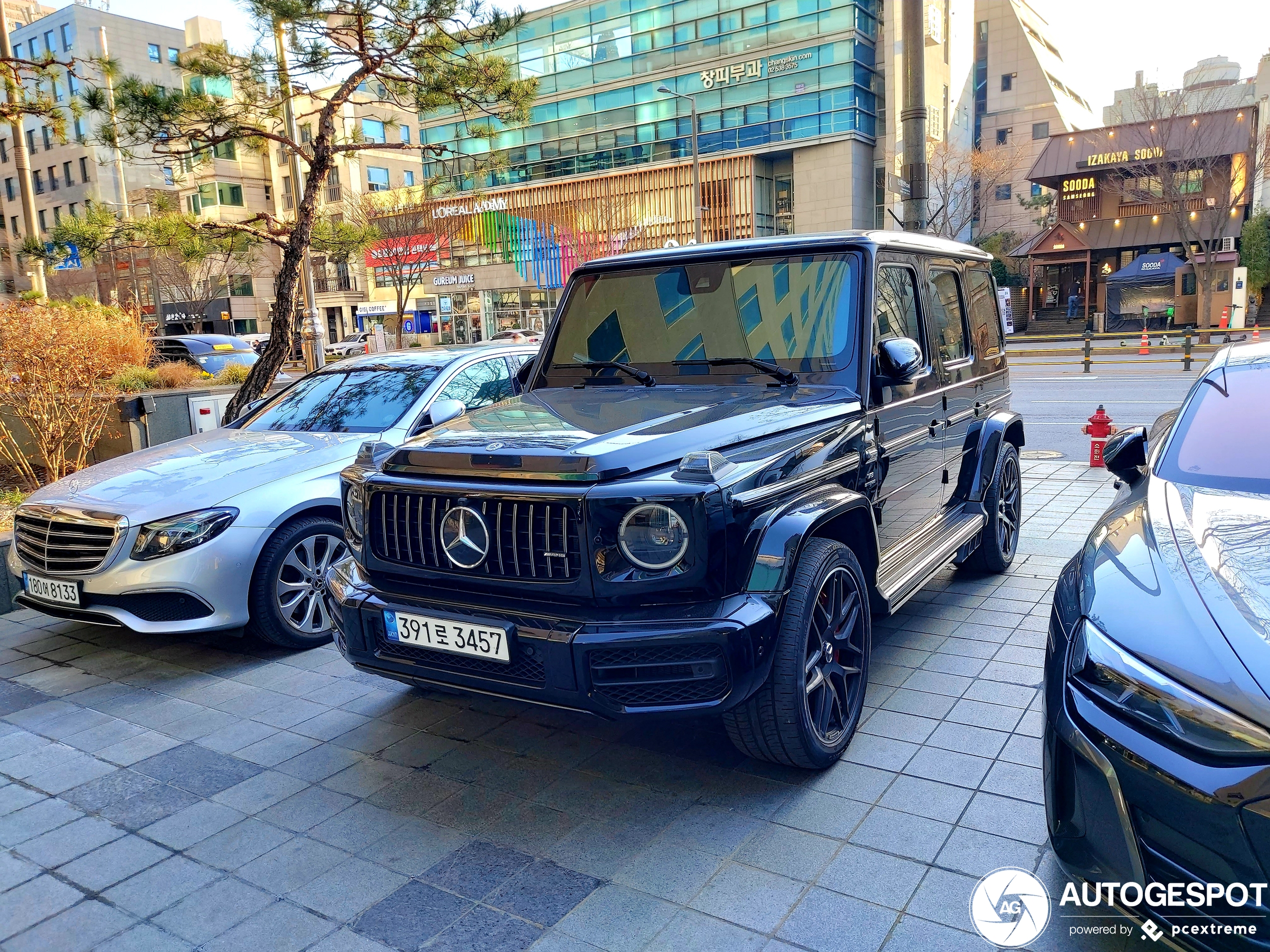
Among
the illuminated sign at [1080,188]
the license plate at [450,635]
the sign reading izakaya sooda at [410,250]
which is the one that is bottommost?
the license plate at [450,635]

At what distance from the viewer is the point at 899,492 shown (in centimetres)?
418

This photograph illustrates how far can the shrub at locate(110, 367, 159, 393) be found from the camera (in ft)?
33.5

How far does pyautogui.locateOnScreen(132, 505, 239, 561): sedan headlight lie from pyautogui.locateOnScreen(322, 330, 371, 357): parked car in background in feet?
95.8

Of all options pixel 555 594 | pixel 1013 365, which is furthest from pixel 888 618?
pixel 1013 365

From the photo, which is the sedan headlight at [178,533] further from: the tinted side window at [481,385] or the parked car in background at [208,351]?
the parked car in background at [208,351]

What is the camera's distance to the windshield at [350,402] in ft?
18.9

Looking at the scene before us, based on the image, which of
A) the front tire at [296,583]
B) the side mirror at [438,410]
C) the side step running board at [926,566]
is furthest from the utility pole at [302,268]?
the side step running board at [926,566]

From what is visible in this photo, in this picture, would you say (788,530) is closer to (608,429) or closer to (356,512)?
(608,429)

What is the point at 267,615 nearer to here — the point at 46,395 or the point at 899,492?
the point at 899,492

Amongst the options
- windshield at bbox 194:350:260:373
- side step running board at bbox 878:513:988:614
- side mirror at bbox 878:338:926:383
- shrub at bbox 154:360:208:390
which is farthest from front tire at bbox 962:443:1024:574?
windshield at bbox 194:350:260:373

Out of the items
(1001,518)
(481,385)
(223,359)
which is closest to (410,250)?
(223,359)

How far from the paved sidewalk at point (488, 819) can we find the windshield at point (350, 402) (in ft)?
5.76

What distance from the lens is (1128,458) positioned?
12.0 ft

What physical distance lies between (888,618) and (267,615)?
11.3ft
